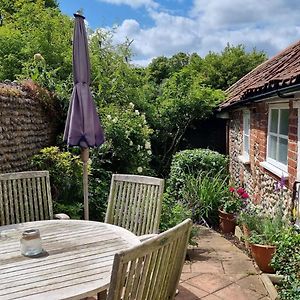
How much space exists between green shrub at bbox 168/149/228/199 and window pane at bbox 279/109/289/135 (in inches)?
126

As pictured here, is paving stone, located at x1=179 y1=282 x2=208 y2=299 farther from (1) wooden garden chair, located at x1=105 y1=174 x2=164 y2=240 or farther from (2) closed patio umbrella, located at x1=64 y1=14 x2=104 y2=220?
(2) closed patio umbrella, located at x1=64 y1=14 x2=104 y2=220

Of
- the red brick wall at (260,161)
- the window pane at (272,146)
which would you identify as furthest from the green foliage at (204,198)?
the window pane at (272,146)

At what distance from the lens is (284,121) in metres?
5.21

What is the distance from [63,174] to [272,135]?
329 centimetres

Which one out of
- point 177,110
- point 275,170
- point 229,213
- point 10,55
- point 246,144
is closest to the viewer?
point 275,170

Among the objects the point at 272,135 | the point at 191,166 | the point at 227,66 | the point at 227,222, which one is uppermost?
the point at 227,66

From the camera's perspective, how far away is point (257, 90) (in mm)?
5395

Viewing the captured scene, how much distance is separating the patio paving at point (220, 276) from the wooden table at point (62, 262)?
1.30m

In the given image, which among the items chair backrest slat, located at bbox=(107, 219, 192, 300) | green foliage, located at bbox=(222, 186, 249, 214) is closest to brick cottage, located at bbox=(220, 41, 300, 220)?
green foliage, located at bbox=(222, 186, 249, 214)

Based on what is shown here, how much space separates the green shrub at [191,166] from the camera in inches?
330

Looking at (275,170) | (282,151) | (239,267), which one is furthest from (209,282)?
(282,151)

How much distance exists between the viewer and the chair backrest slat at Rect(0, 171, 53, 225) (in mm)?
3812

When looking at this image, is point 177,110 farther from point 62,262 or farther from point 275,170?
point 62,262

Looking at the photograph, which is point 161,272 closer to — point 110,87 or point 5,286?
point 5,286
